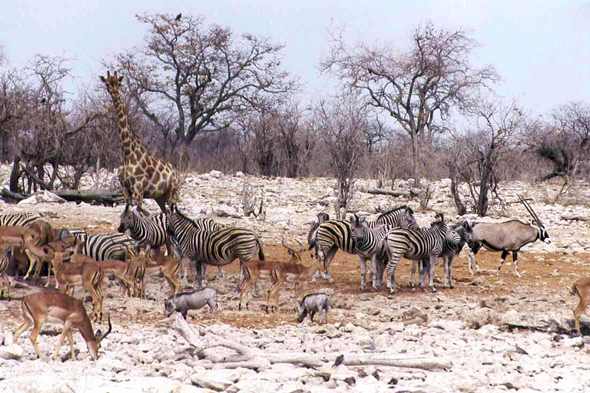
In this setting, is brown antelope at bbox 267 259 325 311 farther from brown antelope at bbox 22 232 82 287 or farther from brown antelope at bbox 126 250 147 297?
brown antelope at bbox 22 232 82 287

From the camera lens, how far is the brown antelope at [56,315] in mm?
5762

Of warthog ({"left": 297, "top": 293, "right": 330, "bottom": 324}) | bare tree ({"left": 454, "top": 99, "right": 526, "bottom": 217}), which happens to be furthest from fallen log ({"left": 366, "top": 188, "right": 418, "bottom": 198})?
warthog ({"left": 297, "top": 293, "right": 330, "bottom": 324})

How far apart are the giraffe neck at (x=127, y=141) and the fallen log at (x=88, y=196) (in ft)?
16.2

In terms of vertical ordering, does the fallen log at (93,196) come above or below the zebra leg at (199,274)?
above

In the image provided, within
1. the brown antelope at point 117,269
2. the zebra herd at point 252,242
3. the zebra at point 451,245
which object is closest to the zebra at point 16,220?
the zebra herd at point 252,242

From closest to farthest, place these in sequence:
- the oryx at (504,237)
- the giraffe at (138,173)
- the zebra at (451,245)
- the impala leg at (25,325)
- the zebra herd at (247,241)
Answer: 1. the impala leg at (25,325)
2. the zebra herd at (247,241)
3. the zebra at (451,245)
4. the oryx at (504,237)
5. the giraffe at (138,173)

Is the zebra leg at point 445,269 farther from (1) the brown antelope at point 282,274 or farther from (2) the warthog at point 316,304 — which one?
(2) the warthog at point 316,304

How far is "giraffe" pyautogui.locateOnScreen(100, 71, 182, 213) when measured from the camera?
13070mm

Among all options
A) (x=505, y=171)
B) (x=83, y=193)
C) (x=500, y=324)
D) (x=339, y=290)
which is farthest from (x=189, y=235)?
(x=505, y=171)

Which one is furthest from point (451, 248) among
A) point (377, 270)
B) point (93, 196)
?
point (93, 196)

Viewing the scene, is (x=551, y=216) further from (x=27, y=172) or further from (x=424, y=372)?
(x=424, y=372)

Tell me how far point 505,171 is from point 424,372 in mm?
25952

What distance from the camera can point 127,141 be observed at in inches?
534

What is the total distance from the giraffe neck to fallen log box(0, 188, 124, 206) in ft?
16.2
